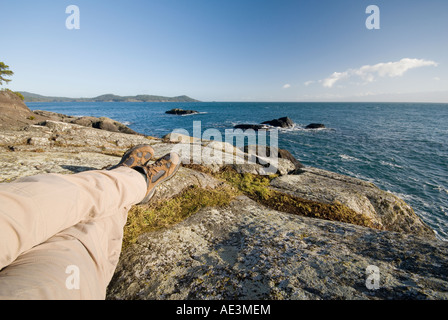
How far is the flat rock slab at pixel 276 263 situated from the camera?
2.42 metres

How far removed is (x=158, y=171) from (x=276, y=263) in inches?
152

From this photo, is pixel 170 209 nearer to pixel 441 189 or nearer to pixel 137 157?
pixel 137 157

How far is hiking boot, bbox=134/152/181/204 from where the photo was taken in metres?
4.73

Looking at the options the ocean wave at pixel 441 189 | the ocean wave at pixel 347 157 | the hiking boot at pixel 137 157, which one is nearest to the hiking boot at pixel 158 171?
the hiking boot at pixel 137 157

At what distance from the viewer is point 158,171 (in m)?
5.17

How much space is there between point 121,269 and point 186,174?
12.6 feet

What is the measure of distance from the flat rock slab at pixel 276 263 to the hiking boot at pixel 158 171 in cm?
136

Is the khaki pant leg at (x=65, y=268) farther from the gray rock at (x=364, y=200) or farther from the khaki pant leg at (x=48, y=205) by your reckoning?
the gray rock at (x=364, y=200)

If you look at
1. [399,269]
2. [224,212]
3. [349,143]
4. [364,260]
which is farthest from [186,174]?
[349,143]

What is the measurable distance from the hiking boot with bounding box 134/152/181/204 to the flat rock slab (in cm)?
136

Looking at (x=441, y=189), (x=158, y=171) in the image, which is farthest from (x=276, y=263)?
(x=441, y=189)

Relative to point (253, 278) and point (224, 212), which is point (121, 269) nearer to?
point (253, 278)

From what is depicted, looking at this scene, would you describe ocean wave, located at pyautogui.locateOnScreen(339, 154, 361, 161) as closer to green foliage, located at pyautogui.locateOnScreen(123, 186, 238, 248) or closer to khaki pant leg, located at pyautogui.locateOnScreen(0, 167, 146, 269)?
green foliage, located at pyautogui.locateOnScreen(123, 186, 238, 248)
